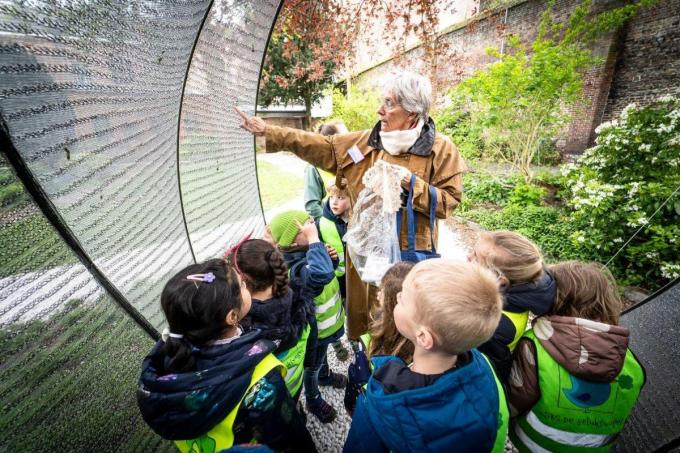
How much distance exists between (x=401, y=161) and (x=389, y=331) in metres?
1.11

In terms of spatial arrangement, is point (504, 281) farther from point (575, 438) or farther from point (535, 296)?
point (575, 438)

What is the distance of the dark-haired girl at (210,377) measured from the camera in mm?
935

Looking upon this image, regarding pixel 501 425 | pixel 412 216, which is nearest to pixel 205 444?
pixel 501 425

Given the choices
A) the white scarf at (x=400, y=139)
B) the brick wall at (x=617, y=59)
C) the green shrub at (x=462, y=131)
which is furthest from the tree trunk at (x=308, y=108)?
the white scarf at (x=400, y=139)

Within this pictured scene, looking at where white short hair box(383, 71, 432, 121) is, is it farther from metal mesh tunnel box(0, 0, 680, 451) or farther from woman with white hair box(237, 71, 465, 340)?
metal mesh tunnel box(0, 0, 680, 451)

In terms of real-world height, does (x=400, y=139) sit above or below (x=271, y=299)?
above

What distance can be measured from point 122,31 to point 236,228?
1596 millimetres

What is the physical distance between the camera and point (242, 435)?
106 cm

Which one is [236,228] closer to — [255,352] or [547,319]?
[255,352]

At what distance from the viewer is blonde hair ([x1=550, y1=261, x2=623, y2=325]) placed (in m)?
1.39

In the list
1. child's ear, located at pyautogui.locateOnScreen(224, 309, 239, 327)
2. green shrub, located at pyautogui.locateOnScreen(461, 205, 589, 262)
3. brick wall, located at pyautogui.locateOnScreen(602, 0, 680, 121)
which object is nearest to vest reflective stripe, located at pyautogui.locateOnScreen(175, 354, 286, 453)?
child's ear, located at pyautogui.locateOnScreen(224, 309, 239, 327)

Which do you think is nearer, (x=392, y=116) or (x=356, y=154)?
(x=392, y=116)

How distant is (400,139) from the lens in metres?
1.87

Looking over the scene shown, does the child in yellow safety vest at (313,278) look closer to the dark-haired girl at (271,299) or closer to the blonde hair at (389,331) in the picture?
the dark-haired girl at (271,299)
